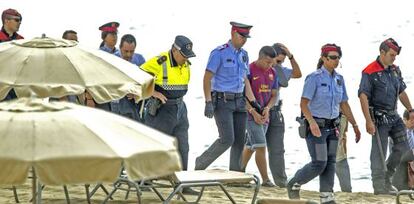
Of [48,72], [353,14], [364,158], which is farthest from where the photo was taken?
[353,14]

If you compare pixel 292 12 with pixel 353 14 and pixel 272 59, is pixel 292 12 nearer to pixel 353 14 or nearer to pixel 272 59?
pixel 353 14

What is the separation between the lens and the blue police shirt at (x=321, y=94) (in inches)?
552

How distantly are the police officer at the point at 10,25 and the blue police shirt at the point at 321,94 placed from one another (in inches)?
121

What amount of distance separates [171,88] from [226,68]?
36.7 inches

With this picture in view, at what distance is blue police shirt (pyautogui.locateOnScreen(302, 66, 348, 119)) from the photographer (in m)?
14.0

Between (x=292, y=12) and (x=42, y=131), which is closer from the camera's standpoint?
(x=42, y=131)

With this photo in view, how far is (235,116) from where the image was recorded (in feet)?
50.6

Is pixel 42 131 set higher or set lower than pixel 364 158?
higher

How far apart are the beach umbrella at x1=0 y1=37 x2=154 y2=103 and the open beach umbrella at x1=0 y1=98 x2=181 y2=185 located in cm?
278

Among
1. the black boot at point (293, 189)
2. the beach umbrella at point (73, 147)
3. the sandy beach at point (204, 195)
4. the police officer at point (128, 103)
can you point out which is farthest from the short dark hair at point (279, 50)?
the beach umbrella at point (73, 147)

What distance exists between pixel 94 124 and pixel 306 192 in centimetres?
651

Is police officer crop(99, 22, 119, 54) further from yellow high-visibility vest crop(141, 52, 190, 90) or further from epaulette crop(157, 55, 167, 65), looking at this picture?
epaulette crop(157, 55, 167, 65)

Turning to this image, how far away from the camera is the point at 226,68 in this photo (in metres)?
15.3

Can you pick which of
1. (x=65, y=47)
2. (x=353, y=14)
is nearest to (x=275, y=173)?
(x=65, y=47)
